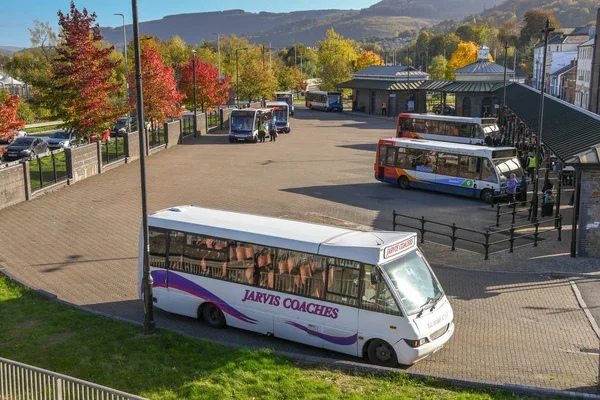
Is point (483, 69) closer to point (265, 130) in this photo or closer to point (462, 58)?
point (265, 130)

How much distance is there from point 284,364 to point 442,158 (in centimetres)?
2077

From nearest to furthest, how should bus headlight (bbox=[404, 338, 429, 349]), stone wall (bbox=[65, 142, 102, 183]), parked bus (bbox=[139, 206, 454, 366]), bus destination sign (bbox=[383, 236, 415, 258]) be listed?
bus headlight (bbox=[404, 338, 429, 349]), parked bus (bbox=[139, 206, 454, 366]), bus destination sign (bbox=[383, 236, 415, 258]), stone wall (bbox=[65, 142, 102, 183])

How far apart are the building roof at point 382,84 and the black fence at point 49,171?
4997cm

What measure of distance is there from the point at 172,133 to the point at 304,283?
115ft

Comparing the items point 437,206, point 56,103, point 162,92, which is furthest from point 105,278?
point 162,92

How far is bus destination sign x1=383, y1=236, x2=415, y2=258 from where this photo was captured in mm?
12086

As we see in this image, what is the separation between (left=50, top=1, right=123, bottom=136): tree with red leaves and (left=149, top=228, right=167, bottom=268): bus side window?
21.7 meters

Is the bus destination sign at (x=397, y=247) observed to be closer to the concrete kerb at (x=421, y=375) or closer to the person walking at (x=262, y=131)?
the concrete kerb at (x=421, y=375)

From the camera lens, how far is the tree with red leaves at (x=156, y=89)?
44.8 m

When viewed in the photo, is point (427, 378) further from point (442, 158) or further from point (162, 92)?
point (162, 92)

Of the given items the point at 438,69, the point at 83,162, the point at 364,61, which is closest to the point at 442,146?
the point at 83,162

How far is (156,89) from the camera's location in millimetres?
45125

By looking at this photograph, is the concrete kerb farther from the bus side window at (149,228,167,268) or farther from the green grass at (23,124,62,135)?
the green grass at (23,124,62,135)

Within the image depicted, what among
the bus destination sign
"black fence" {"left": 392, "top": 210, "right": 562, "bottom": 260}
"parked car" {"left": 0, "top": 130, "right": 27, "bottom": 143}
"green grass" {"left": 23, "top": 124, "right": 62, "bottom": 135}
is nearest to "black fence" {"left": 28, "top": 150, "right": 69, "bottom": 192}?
"parked car" {"left": 0, "top": 130, "right": 27, "bottom": 143}
